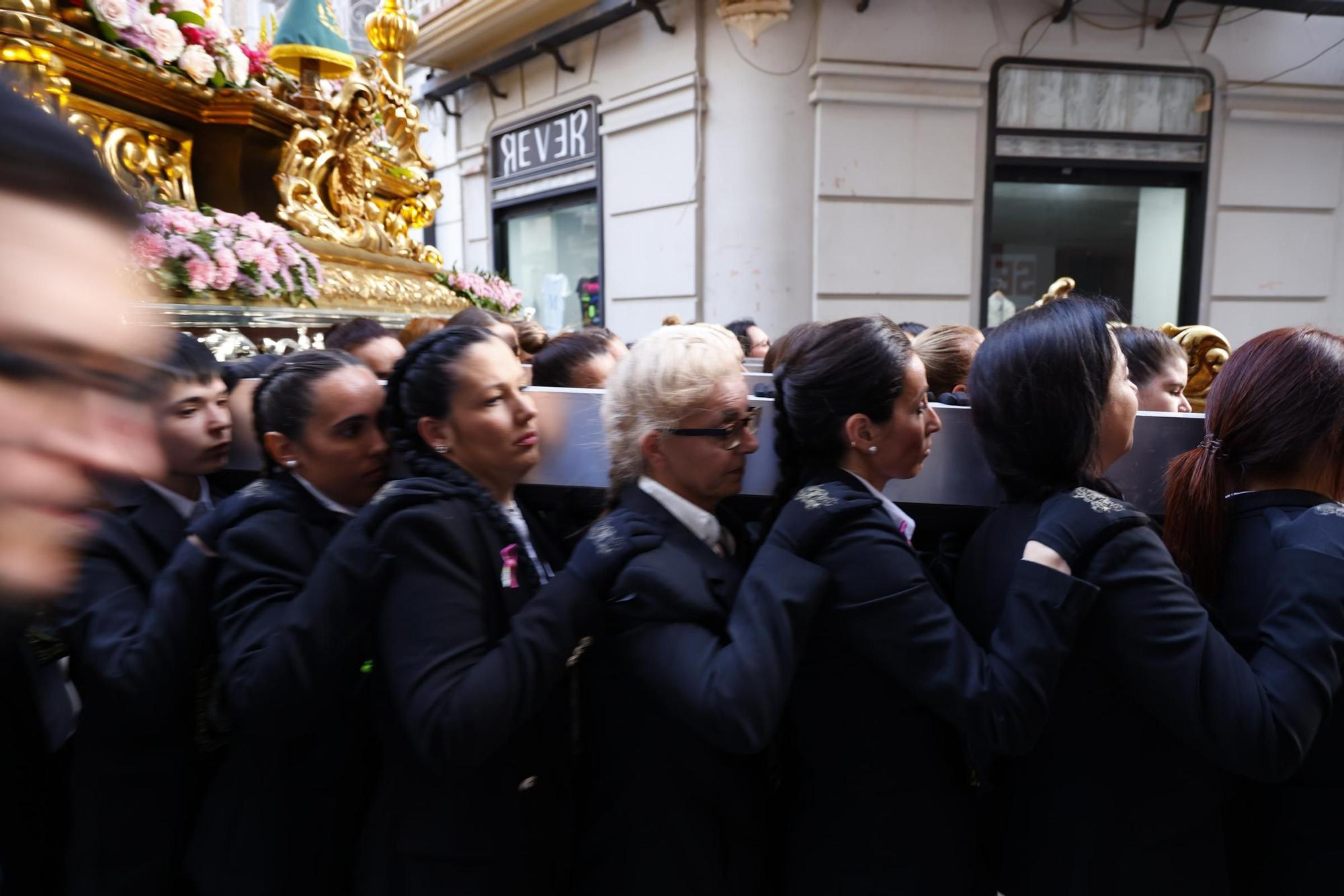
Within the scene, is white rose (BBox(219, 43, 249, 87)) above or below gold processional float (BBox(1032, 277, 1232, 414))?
above

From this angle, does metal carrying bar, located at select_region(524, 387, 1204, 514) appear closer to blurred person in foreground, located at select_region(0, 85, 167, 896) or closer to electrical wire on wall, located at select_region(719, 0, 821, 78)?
blurred person in foreground, located at select_region(0, 85, 167, 896)

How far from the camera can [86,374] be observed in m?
0.42

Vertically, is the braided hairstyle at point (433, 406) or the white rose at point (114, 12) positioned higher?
the white rose at point (114, 12)

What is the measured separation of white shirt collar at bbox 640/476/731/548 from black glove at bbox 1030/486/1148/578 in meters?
0.54

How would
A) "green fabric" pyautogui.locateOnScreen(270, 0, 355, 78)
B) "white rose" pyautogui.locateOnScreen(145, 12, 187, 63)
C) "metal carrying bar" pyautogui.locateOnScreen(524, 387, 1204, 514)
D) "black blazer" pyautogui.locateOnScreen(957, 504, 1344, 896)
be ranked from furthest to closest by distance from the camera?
"green fabric" pyautogui.locateOnScreen(270, 0, 355, 78)
"white rose" pyautogui.locateOnScreen(145, 12, 187, 63)
"metal carrying bar" pyautogui.locateOnScreen(524, 387, 1204, 514)
"black blazer" pyautogui.locateOnScreen(957, 504, 1344, 896)

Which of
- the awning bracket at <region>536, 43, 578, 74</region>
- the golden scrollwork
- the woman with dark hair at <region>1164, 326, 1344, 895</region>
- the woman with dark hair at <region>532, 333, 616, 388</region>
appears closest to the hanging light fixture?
the awning bracket at <region>536, 43, 578, 74</region>

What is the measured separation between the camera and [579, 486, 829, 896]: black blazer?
1.20 m

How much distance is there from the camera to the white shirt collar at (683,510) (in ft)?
4.78

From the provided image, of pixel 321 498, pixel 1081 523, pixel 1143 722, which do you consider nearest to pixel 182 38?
pixel 321 498

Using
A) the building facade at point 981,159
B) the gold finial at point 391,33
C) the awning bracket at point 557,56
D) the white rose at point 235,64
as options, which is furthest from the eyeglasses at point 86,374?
the awning bracket at point 557,56

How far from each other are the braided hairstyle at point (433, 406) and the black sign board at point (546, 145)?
658 cm

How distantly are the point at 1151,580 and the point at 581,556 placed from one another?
87 centimetres

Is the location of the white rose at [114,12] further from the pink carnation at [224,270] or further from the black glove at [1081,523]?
the black glove at [1081,523]

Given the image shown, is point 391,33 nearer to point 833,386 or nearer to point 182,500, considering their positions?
point 182,500
